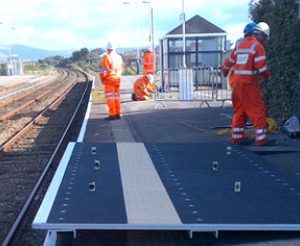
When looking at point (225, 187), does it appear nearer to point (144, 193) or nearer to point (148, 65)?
point (144, 193)

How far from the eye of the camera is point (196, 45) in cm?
2564

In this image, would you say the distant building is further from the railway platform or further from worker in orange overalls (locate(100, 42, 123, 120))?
the railway platform

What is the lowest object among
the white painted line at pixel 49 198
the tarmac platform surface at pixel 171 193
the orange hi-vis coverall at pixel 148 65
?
the tarmac platform surface at pixel 171 193

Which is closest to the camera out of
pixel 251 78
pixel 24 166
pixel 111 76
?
pixel 251 78

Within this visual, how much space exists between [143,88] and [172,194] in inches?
588

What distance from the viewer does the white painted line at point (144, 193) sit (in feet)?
16.5

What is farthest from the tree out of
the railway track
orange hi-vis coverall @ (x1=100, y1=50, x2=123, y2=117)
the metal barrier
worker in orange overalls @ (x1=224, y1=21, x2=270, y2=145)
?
the railway track

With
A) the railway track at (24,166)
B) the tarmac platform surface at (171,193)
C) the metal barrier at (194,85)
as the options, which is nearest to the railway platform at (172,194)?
the tarmac platform surface at (171,193)

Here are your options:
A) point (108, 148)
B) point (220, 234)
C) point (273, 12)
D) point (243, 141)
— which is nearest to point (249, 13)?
point (273, 12)

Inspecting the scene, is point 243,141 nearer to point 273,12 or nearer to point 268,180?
point 268,180

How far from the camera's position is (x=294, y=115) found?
1110 centimetres

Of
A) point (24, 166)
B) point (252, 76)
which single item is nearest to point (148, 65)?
point (24, 166)

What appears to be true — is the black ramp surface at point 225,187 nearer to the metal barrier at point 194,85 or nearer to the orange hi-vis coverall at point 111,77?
the orange hi-vis coverall at point 111,77

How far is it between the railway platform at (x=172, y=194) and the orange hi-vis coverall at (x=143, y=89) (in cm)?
1118
